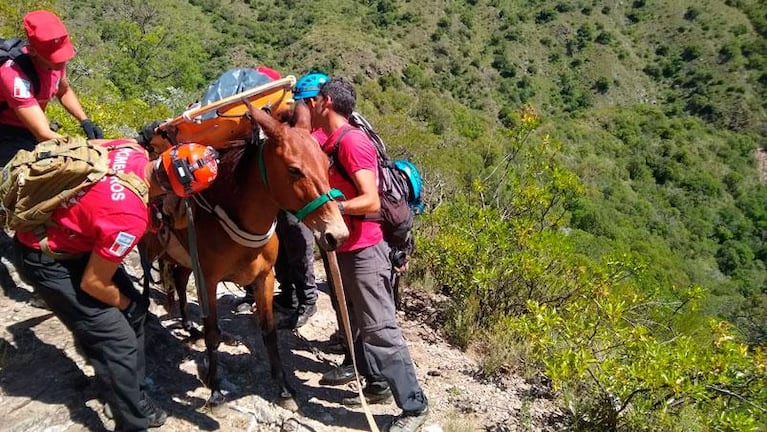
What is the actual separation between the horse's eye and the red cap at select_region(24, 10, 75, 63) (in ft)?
6.07

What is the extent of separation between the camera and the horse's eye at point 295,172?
2.64 metres

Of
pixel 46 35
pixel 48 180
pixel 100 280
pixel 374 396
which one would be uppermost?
pixel 46 35

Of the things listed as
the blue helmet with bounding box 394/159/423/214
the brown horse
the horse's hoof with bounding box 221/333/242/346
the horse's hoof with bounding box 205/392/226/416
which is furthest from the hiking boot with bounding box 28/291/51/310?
the blue helmet with bounding box 394/159/423/214

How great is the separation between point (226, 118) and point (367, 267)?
1.28 m

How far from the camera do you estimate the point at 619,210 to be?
42.9m

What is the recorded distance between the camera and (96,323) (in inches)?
106

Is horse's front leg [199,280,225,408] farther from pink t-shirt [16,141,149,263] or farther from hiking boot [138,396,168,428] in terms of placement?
pink t-shirt [16,141,149,263]

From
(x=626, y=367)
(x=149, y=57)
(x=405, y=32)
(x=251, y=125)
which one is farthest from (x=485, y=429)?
(x=405, y=32)

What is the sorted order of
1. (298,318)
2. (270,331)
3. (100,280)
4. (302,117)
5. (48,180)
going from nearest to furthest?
1. (48,180)
2. (100,280)
3. (302,117)
4. (270,331)
5. (298,318)

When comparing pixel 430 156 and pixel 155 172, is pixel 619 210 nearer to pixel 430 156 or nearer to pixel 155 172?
pixel 430 156

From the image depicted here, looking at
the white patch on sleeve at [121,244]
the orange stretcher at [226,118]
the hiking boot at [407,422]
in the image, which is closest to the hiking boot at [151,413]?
the white patch on sleeve at [121,244]

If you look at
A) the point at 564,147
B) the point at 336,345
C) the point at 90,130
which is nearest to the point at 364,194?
the point at 336,345

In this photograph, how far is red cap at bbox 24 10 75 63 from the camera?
320cm

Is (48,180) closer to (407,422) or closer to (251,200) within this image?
(251,200)
